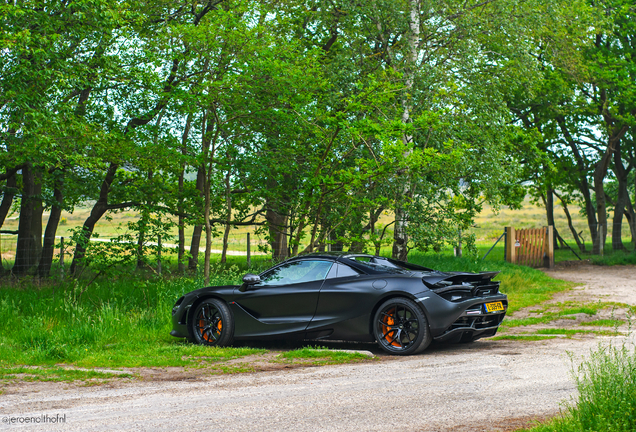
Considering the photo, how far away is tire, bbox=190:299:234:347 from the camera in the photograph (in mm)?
9078

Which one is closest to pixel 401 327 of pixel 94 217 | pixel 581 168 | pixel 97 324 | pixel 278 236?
pixel 97 324

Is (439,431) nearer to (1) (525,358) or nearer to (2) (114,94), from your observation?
(1) (525,358)

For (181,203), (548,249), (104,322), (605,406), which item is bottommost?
(104,322)

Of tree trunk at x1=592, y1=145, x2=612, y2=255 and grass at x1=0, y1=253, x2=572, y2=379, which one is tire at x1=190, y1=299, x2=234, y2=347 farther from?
tree trunk at x1=592, y1=145, x2=612, y2=255

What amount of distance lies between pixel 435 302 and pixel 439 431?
3.33 meters

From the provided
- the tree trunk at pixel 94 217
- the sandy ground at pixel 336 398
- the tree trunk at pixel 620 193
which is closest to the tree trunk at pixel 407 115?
the sandy ground at pixel 336 398

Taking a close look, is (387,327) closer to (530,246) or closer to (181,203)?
(181,203)

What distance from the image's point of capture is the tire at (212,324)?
9.08m

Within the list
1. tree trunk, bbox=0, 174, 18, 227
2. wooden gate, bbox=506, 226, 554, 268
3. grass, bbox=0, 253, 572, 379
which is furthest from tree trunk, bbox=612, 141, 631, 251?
tree trunk, bbox=0, 174, 18, 227

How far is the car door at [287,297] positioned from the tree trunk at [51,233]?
10.5 metres

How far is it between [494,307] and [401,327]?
1339 millimetres

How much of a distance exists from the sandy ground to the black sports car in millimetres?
484

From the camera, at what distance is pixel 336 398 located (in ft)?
19.1

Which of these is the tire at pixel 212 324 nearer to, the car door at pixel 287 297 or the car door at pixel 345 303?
the car door at pixel 287 297
